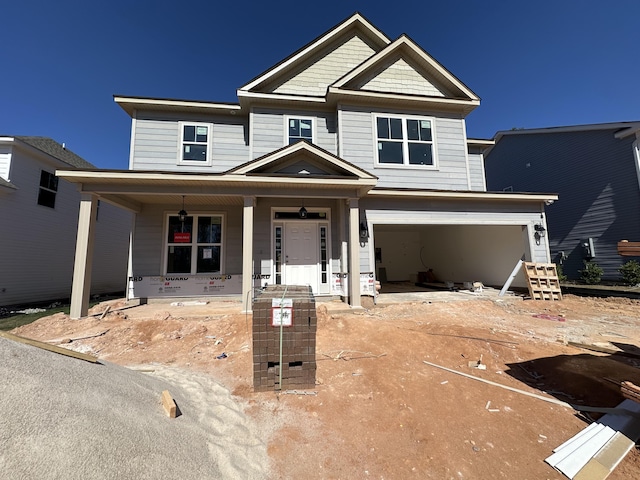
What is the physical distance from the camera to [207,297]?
347 inches

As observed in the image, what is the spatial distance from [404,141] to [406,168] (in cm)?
98

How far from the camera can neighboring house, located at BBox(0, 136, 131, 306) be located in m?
8.93

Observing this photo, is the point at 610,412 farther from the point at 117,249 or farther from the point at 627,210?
the point at 117,249

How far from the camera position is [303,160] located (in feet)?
25.8

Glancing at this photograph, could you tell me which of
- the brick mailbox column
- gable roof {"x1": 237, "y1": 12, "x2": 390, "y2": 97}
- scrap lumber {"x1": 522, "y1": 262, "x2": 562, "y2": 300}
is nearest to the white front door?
gable roof {"x1": 237, "y1": 12, "x2": 390, "y2": 97}

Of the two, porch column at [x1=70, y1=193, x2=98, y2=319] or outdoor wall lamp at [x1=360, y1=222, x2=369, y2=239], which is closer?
porch column at [x1=70, y1=193, x2=98, y2=319]

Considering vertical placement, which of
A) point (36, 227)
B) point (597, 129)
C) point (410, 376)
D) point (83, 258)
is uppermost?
point (597, 129)

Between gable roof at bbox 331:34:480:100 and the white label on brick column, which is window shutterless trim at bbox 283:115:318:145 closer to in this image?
gable roof at bbox 331:34:480:100

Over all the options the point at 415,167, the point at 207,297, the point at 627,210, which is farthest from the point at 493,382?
the point at 627,210

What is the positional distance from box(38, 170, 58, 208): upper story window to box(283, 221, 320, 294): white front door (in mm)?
9310

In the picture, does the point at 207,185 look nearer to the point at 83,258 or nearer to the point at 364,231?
the point at 83,258

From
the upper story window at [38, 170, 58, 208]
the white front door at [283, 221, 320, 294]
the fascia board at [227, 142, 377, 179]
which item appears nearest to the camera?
the fascia board at [227, 142, 377, 179]

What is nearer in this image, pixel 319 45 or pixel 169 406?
pixel 169 406

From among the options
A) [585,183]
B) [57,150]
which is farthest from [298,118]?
[585,183]
